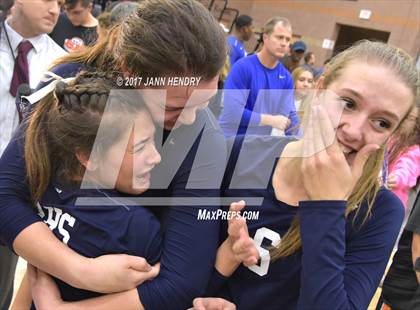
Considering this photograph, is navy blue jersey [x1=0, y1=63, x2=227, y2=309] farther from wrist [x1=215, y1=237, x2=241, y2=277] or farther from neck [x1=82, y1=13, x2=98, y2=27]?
neck [x1=82, y1=13, x2=98, y2=27]

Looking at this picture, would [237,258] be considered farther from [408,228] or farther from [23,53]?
[23,53]

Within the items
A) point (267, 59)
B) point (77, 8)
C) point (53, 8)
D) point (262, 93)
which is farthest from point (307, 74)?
point (53, 8)

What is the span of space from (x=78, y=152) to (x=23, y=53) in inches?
46.9

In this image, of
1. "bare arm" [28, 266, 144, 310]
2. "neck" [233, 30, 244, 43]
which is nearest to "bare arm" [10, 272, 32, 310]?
"bare arm" [28, 266, 144, 310]

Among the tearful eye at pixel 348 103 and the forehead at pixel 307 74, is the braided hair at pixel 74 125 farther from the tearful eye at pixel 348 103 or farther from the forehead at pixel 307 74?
the forehead at pixel 307 74

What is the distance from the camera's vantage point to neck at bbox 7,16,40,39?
1.99 m

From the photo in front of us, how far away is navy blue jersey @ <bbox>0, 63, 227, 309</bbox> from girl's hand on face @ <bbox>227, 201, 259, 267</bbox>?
0.06 meters

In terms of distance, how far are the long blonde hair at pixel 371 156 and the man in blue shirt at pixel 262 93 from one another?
5.29ft

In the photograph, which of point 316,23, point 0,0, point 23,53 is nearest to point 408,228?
point 23,53

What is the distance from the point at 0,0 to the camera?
2.07 m

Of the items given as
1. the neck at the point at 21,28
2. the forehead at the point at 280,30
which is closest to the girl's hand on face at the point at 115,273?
the neck at the point at 21,28

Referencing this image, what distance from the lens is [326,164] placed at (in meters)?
0.90

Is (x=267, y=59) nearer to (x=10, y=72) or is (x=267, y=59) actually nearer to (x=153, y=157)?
(x=10, y=72)

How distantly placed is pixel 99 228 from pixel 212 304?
12.9 inches
